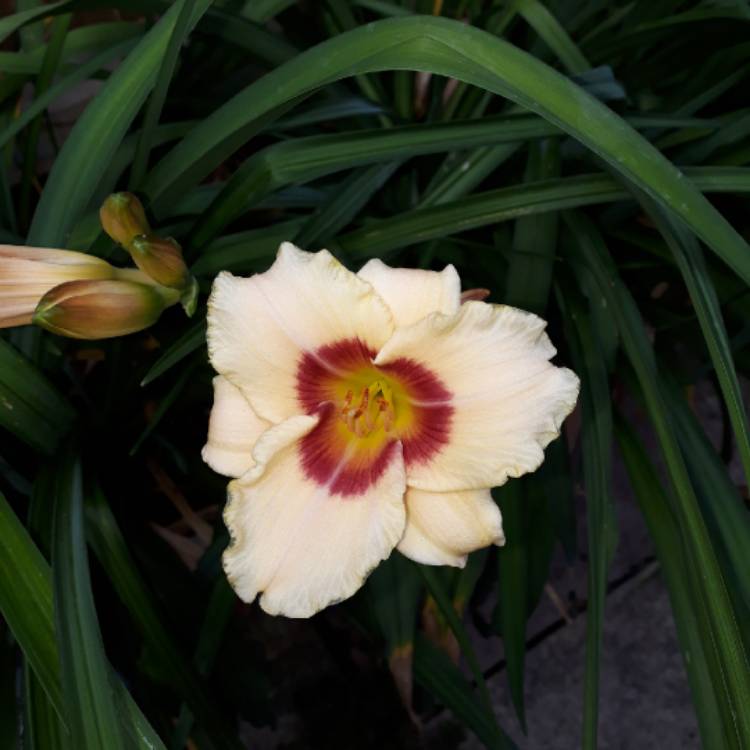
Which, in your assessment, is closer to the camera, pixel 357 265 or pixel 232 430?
pixel 232 430

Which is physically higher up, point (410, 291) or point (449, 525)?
point (410, 291)

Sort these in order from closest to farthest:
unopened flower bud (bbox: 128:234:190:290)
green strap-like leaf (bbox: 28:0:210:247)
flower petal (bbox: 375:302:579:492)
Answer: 1. flower petal (bbox: 375:302:579:492)
2. unopened flower bud (bbox: 128:234:190:290)
3. green strap-like leaf (bbox: 28:0:210:247)

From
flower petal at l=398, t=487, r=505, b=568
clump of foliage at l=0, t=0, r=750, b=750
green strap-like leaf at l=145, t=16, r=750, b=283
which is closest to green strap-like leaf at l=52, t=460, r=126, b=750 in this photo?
clump of foliage at l=0, t=0, r=750, b=750

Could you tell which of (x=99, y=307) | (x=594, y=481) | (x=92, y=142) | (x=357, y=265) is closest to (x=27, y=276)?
(x=99, y=307)

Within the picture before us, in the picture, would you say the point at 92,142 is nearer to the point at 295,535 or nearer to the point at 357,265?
the point at 357,265

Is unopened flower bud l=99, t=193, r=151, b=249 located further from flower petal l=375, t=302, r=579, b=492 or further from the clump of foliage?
flower petal l=375, t=302, r=579, b=492

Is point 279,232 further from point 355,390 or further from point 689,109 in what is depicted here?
point 689,109

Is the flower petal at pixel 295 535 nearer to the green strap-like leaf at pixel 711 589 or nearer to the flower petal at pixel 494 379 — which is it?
the flower petal at pixel 494 379
